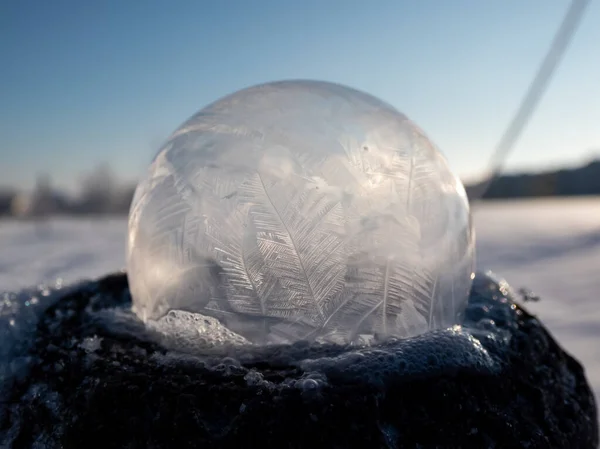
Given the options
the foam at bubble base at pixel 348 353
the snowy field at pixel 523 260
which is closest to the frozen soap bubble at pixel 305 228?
the foam at bubble base at pixel 348 353

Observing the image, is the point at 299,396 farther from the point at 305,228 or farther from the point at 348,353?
Answer: the point at 305,228

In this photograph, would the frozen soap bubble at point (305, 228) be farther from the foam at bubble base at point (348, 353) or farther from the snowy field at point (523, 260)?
the snowy field at point (523, 260)

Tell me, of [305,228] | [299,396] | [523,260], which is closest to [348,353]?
[299,396]

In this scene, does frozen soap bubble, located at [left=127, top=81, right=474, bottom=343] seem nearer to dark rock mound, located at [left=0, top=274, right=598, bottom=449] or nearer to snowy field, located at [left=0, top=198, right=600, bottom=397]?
dark rock mound, located at [left=0, top=274, right=598, bottom=449]

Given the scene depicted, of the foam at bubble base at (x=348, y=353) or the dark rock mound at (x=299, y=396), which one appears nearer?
the dark rock mound at (x=299, y=396)

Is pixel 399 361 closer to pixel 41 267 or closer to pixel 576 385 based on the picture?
pixel 576 385
